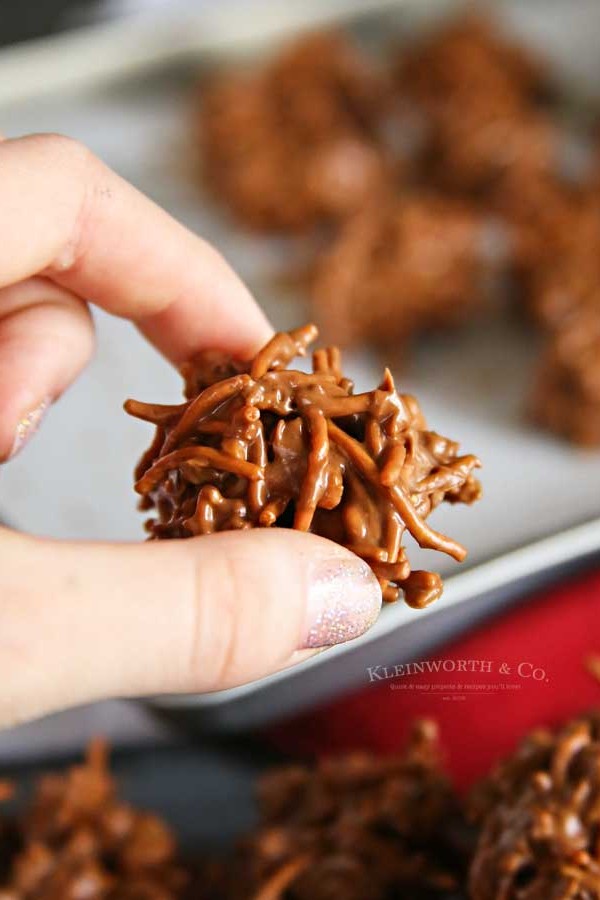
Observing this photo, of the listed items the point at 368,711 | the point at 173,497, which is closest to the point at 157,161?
the point at 368,711

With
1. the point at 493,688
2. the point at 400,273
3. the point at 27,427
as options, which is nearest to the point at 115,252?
the point at 27,427

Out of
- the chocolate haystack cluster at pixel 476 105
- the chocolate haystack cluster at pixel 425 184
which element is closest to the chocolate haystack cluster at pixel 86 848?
the chocolate haystack cluster at pixel 425 184

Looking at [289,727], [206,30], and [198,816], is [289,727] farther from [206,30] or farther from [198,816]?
[206,30]

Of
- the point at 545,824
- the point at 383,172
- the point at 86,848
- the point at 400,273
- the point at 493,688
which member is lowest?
the point at 86,848

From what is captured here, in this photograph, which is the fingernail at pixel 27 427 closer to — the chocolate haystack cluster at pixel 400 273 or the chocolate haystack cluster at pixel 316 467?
the chocolate haystack cluster at pixel 316 467

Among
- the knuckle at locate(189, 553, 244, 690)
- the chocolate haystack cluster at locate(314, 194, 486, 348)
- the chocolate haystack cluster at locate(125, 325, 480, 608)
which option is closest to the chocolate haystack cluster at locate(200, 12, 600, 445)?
the chocolate haystack cluster at locate(314, 194, 486, 348)

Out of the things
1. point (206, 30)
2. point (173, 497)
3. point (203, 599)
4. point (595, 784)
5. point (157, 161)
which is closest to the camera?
point (203, 599)

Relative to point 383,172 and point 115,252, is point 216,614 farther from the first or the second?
point 383,172
